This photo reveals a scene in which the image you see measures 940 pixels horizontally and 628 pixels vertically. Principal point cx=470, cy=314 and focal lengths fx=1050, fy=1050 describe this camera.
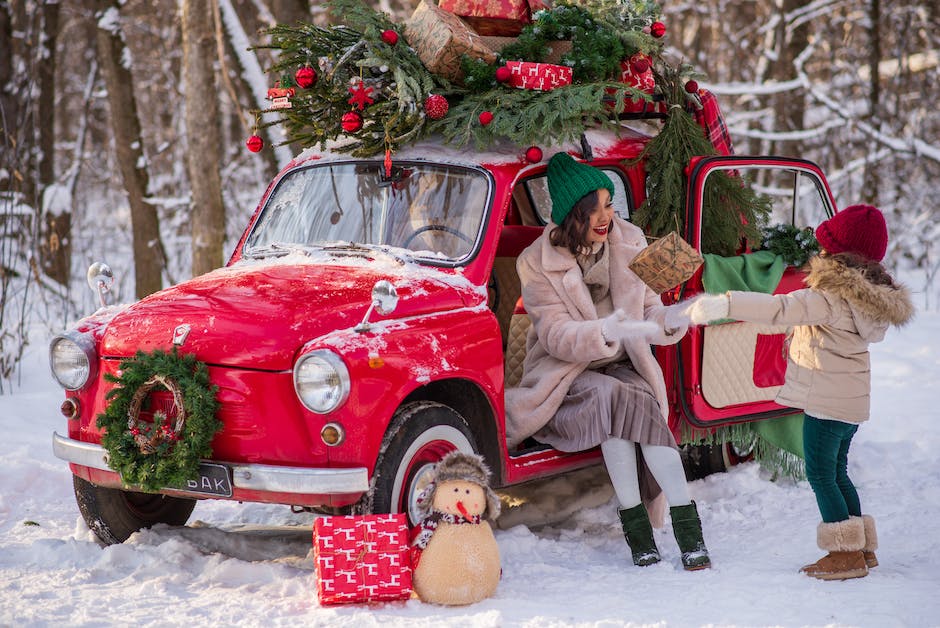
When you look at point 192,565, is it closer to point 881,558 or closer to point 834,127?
point 881,558

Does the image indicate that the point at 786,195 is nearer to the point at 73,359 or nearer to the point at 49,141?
the point at 73,359

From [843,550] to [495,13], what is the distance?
3259mm

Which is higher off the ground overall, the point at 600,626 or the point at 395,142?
the point at 395,142

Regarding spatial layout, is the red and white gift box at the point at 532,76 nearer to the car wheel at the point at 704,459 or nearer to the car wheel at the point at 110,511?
the car wheel at the point at 704,459

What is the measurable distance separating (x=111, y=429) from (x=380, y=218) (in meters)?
1.70

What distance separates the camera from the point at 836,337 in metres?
4.51

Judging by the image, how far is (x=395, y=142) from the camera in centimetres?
529

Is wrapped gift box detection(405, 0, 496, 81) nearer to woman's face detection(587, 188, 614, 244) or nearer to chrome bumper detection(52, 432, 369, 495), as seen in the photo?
woman's face detection(587, 188, 614, 244)

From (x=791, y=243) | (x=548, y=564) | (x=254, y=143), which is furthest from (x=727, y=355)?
(x=254, y=143)

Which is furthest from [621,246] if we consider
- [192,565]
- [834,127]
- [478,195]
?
[834,127]

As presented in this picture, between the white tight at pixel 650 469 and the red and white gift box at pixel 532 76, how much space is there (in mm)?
1842

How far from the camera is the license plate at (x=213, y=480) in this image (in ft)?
13.8

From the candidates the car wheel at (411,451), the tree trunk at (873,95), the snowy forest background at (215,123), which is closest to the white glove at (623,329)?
the car wheel at (411,451)

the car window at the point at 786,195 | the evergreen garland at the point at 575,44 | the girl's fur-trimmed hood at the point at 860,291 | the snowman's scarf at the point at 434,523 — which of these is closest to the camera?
the snowman's scarf at the point at 434,523
